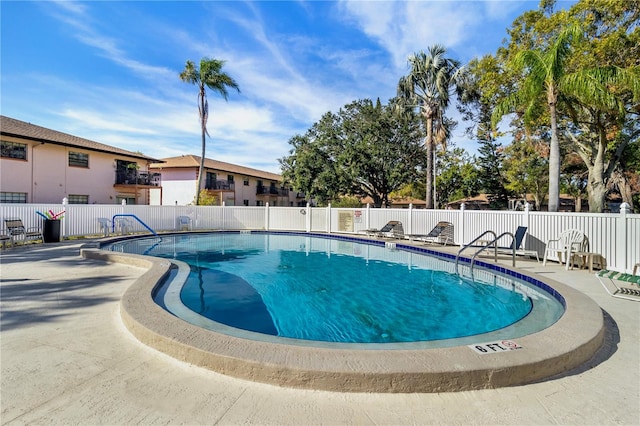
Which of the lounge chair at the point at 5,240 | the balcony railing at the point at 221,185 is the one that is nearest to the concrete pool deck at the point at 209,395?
the lounge chair at the point at 5,240

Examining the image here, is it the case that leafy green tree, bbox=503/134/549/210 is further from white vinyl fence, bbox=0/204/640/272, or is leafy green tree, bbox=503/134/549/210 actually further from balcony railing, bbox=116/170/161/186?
balcony railing, bbox=116/170/161/186

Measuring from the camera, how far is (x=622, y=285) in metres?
6.29

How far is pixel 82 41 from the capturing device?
38.5 feet

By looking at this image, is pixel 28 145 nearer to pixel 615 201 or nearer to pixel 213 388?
pixel 213 388

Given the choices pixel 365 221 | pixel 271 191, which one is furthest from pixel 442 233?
pixel 271 191

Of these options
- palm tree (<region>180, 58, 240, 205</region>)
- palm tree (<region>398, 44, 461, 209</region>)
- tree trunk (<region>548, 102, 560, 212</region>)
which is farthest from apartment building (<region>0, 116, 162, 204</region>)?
tree trunk (<region>548, 102, 560, 212</region>)

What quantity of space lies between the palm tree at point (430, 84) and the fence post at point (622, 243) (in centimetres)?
1078

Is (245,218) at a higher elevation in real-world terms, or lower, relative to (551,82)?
lower

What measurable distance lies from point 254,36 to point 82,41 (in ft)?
21.4

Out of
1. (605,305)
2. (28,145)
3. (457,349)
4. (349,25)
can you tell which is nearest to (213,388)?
(457,349)

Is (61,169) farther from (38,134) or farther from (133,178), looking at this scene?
(133,178)

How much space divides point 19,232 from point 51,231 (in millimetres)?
1108

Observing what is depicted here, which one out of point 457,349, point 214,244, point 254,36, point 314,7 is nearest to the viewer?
point 457,349

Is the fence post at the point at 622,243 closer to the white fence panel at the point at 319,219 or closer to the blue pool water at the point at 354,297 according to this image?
the blue pool water at the point at 354,297
